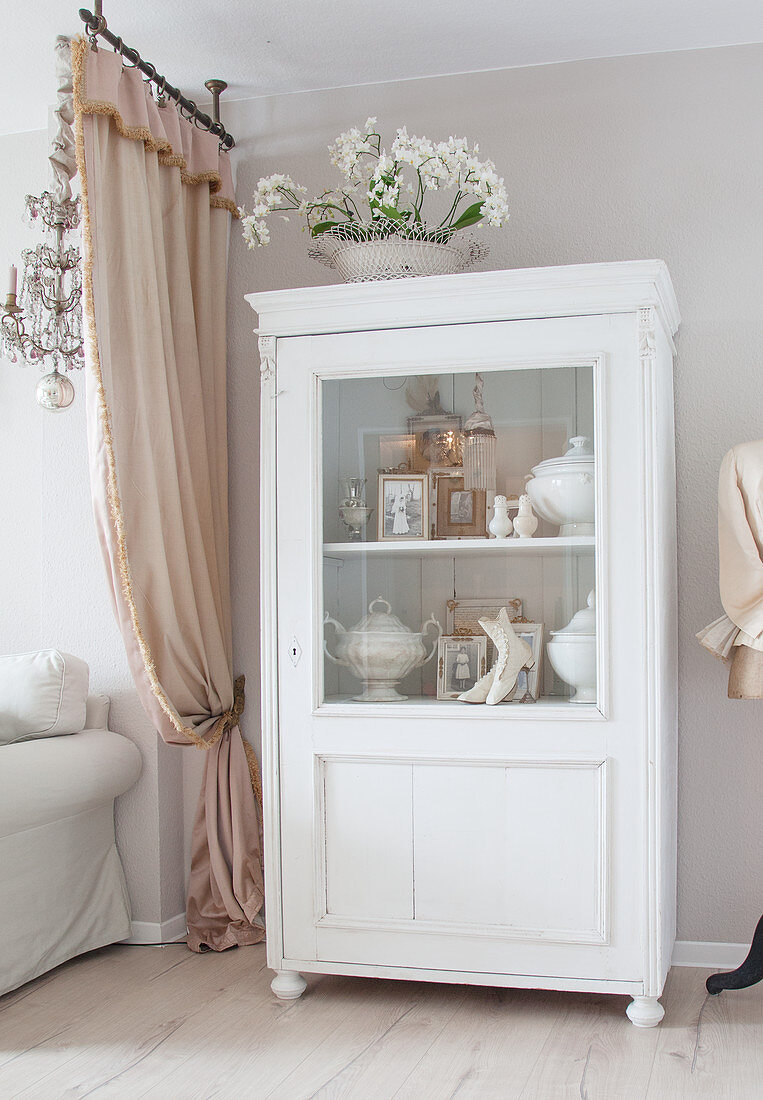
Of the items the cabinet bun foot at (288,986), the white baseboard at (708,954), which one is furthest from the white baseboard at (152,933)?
the white baseboard at (708,954)

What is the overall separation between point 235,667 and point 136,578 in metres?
0.59

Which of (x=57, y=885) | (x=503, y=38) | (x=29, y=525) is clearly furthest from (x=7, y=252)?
(x=57, y=885)

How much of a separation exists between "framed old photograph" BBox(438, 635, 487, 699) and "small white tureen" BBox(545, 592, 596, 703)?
158mm

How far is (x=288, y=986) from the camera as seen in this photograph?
7.66 ft

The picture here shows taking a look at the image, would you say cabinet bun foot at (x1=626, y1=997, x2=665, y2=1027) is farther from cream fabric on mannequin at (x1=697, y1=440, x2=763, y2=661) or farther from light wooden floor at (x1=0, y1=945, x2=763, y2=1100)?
cream fabric on mannequin at (x1=697, y1=440, x2=763, y2=661)

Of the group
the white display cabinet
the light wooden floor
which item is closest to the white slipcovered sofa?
the light wooden floor

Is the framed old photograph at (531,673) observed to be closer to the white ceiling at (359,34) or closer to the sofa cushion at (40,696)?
the sofa cushion at (40,696)

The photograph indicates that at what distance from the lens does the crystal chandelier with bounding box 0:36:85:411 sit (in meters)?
2.34

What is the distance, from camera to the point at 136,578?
2.40 metres

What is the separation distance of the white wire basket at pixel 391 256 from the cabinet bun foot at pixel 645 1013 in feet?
5.61

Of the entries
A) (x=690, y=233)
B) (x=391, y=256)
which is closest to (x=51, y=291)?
(x=391, y=256)

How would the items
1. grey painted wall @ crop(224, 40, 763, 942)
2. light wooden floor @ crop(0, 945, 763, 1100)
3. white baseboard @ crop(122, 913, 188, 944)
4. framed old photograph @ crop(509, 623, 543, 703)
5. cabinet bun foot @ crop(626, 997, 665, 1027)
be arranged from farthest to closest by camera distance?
white baseboard @ crop(122, 913, 188, 944) → grey painted wall @ crop(224, 40, 763, 942) → framed old photograph @ crop(509, 623, 543, 703) → cabinet bun foot @ crop(626, 997, 665, 1027) → light wooden floor @ crop(0, 945, 763, 1100)

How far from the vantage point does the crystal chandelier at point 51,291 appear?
2.34 meters

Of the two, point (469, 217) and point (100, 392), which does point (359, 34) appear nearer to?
point (469, 217)
